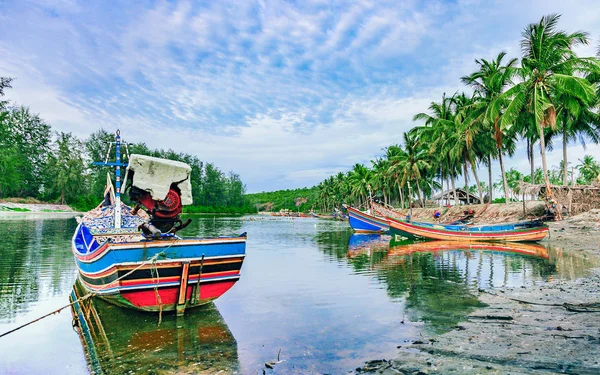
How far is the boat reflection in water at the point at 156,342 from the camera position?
Answer: 586cm

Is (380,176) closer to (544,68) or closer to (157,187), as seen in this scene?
(544,68)

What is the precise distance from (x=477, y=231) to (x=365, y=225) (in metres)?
13.2

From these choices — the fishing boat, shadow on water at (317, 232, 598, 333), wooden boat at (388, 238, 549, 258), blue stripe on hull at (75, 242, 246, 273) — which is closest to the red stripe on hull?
the fishing boat

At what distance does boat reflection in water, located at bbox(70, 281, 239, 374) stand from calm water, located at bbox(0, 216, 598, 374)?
2 cm

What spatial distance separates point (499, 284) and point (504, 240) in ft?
47.2

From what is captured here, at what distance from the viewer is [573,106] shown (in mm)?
28500

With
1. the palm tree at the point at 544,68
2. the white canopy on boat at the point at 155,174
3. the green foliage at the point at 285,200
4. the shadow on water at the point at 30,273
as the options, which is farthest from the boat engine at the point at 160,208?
the green foliage at the point at 285,200

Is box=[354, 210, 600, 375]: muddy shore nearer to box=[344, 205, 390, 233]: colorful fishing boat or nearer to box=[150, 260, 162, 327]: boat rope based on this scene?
box=[150, 260, 162, 327]: boat rope

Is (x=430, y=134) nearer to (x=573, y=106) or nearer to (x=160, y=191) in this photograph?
(x=573, y=106)

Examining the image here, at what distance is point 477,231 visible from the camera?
25.0 meters

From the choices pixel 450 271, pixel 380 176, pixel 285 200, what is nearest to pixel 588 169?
pixel 380 176

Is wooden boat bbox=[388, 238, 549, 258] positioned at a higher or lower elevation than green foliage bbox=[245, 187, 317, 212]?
lower

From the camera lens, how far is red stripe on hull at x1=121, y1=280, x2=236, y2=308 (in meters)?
7.91

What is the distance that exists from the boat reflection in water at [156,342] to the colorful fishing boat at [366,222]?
91.8 feet
